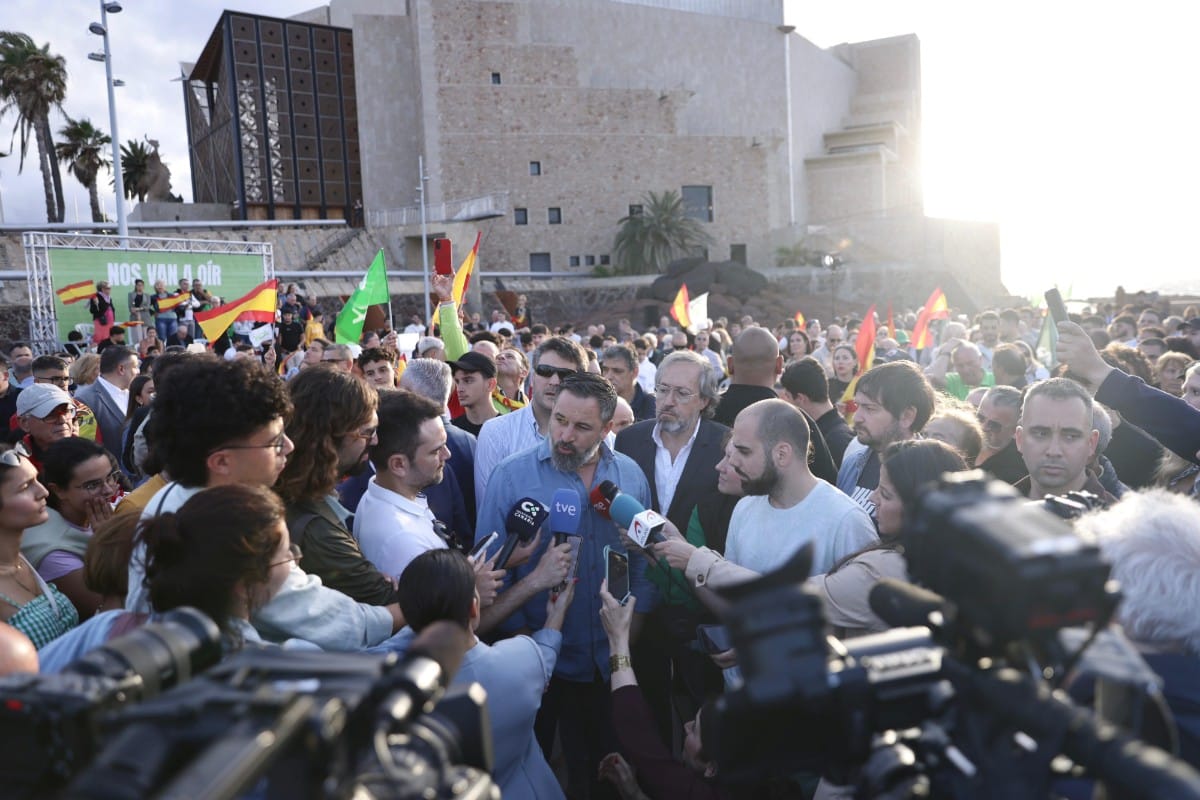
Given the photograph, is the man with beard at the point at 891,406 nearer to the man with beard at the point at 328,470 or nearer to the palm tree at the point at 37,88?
the man with beard at the point at 328,470

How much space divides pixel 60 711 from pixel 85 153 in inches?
1871

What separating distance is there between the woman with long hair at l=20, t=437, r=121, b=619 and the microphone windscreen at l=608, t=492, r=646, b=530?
2.09m

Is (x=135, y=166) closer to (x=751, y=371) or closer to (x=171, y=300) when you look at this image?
(x=171, y=300)

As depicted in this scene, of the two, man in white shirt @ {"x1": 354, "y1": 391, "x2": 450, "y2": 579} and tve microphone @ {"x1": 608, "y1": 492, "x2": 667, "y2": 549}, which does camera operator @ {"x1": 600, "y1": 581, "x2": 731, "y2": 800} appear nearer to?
tve microphone @ {"x1": 608, "y1": 492, "x2": 667, "y2": 549}

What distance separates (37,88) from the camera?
3422 cm

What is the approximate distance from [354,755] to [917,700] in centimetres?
80

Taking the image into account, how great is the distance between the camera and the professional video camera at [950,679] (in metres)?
1.06

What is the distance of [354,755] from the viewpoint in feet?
3.61

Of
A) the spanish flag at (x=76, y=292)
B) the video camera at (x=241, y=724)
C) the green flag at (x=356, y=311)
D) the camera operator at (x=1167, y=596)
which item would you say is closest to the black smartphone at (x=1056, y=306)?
the camera operator at (x=1167, y=596)

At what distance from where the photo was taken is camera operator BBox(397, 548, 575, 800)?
2494 mm

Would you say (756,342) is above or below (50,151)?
below

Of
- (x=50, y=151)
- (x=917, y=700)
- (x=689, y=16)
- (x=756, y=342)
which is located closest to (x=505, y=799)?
(x=917, y=700)

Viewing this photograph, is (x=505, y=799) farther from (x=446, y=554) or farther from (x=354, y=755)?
(x=354, y=755)

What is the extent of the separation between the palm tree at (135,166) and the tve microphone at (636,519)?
49161 mm
